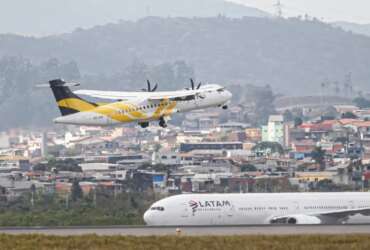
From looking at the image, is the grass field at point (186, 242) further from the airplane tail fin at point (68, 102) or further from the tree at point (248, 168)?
the tree at point (248, 168)

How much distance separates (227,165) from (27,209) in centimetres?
7239

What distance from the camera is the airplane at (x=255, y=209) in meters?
77.4

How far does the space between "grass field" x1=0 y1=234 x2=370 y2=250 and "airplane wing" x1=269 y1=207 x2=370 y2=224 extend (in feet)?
91.1

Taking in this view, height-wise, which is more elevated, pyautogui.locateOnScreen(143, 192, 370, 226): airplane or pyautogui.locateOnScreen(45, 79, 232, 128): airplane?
pyautogui.locateOnScreen(45, 79, 232, 128): airplane

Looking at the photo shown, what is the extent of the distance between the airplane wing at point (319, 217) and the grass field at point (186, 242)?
27780mm

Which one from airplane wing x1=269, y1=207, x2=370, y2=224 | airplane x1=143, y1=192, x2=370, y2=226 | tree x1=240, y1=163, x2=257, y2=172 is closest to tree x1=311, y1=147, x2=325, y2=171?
tree x1=240, y1=163, x2=257, y2=172

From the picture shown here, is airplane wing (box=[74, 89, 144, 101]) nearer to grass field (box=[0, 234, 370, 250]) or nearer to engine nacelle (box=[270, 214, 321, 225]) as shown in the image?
engine nacelle (box=[270, 214, 321, 225])

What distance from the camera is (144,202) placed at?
Answer: 10562 centimetres

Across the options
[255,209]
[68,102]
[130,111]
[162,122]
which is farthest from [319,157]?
[255,209]

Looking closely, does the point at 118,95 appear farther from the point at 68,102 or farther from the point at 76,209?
the point at 76,209

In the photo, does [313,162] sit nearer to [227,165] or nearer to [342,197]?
[227,165]

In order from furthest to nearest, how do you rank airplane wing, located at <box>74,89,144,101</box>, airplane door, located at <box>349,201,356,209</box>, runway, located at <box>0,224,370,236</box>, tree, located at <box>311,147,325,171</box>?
tree, located at <box>311,147,325,171</box>, airplane wing, located at <box>74,89,144,101</box>, airplane door, located at <box>349,201,356,209</box>, runway, located at <box>0,224,370,236</box>

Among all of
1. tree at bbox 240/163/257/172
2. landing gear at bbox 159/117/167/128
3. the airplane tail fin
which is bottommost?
tree at bbox 240/163/257/172

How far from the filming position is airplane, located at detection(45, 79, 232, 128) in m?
81.0
